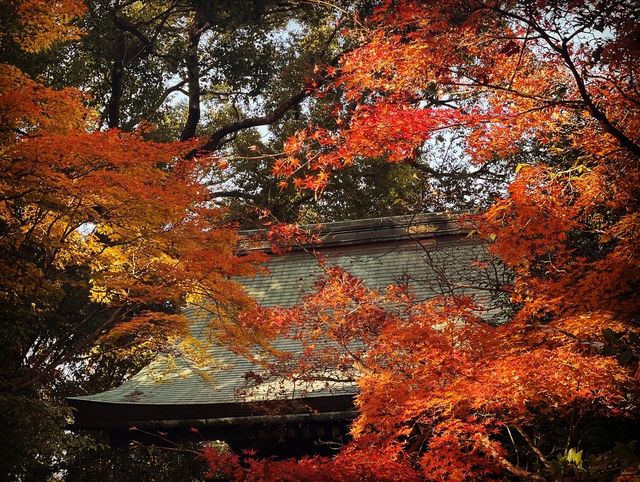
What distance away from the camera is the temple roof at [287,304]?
Result: 7594 millimetres

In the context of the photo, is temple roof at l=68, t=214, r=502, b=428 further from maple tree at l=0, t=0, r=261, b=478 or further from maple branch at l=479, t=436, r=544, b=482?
maple branch at l=479, t=436, r=544, b=482

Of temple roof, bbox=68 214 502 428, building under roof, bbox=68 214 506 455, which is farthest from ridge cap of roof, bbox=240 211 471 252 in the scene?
building under roof, bbox=68 214 506 455

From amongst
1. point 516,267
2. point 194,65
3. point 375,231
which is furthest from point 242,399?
point 194,65

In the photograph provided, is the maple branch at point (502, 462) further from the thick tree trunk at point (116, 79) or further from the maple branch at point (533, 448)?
the thick tree trunk at point (116, 79)

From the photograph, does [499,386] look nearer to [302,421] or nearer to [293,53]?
[302,421]

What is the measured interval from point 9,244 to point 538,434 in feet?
20.6

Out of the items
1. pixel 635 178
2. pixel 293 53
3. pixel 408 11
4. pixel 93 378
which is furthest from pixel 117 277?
pixel 293 53

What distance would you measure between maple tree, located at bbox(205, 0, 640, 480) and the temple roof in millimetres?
716

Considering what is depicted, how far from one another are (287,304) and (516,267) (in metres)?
4.52

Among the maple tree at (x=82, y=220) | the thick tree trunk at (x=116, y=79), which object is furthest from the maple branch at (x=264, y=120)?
the maple tree at (x=82, y=220)

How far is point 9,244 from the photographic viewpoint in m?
8.90

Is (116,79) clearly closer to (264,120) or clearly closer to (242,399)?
(264,120)

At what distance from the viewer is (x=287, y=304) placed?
10.4m

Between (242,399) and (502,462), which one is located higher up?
(242,399)
